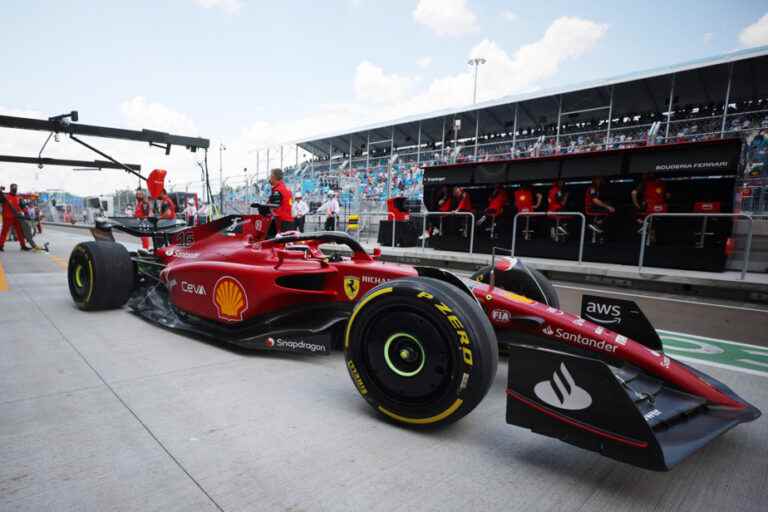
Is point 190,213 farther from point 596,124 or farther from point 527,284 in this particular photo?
point 527,284

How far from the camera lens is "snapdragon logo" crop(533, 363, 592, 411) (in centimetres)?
156

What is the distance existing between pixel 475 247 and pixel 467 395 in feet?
30.5

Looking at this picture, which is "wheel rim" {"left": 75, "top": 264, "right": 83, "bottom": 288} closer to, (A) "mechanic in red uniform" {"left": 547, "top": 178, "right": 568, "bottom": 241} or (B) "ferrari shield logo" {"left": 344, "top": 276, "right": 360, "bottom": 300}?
(B) "ferrari shield logo" {"left": 344, "top": 276, "right": 360, "bottom": 300}

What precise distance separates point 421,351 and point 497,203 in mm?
9202

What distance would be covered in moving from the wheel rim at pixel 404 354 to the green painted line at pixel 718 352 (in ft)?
8.25

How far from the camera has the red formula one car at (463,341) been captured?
1559 mm

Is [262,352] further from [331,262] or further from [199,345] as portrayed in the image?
[331,262]

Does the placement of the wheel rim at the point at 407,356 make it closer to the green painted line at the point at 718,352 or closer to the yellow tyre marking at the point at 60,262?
the green painted line at the point at 718,352

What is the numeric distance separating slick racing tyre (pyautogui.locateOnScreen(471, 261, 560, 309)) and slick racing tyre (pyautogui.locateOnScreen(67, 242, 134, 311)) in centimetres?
360

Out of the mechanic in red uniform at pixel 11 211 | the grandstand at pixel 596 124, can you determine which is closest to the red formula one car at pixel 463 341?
the grandstand at pixel 596 124

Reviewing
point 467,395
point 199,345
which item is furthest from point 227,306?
point 467,395

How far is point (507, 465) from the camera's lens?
171cm

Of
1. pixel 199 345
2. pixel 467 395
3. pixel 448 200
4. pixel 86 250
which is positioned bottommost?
pixel 199 345

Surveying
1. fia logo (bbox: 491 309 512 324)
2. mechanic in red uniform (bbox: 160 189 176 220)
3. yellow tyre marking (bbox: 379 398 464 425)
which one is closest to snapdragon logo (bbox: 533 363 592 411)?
yellow tyre marking (bbox: 379 398 464 425)
